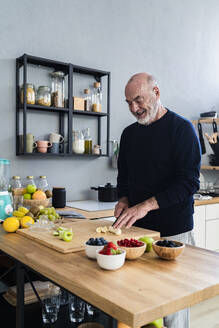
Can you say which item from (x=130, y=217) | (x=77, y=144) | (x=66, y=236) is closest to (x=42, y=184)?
(x=77, y=144)

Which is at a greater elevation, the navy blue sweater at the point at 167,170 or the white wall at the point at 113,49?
the white wall at the point at 113,49

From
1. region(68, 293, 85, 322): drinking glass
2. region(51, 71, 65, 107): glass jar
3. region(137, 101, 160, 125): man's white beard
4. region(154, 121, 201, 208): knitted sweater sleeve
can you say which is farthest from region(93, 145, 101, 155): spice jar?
region(68, 293, 85, 322): drinking glass

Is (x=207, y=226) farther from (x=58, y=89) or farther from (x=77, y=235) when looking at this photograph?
(x=77, y=235)

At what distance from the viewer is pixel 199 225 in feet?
11.2

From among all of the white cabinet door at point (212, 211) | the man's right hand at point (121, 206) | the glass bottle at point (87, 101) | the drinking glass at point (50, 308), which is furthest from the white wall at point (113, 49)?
the drinking glass at point (50, 308)

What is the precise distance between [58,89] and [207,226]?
2028 mm

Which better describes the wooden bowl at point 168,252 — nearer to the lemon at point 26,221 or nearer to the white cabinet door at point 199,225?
the lemon at point 26,221

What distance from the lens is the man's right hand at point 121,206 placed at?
6.55 feet

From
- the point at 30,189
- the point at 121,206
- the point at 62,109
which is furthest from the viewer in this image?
the point at 62,109

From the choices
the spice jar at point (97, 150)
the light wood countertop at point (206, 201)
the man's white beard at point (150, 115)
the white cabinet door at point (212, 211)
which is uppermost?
the man's white beard at point (150, 115)

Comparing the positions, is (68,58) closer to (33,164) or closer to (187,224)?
(33,164)

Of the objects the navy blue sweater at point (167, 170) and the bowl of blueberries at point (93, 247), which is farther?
the navy blue sweater at point (167, 170)

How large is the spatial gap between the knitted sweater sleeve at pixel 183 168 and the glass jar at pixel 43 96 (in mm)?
1405

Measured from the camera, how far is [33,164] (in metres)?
3.04
